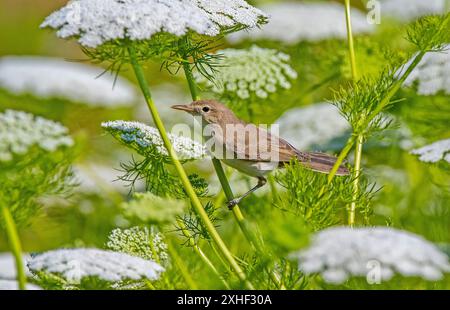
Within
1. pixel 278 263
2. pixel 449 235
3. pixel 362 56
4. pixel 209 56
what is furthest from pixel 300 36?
pixel 278 263

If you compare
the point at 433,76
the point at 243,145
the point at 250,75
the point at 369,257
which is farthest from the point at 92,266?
the point at 433,76

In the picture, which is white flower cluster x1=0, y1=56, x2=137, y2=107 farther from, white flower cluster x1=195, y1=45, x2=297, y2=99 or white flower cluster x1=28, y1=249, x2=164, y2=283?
white flower cluster x1=28, y1=249, x2=164, y2=283

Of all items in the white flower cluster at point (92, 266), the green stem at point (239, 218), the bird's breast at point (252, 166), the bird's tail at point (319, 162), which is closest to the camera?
the white flower cluster at point (92, 266)

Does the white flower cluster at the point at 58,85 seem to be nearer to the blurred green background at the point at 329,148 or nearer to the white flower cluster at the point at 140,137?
the blurred green background at the point at 329,148

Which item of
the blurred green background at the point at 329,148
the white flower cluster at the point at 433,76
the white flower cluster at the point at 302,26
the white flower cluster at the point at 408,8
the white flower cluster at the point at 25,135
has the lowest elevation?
the blurred green background at the point at 329,148

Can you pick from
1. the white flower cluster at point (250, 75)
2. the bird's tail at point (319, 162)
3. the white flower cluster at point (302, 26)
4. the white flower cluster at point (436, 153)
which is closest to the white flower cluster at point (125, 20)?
the bird's tail at point (319, 162)

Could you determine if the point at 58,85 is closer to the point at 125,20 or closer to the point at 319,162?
the point at 319,162
